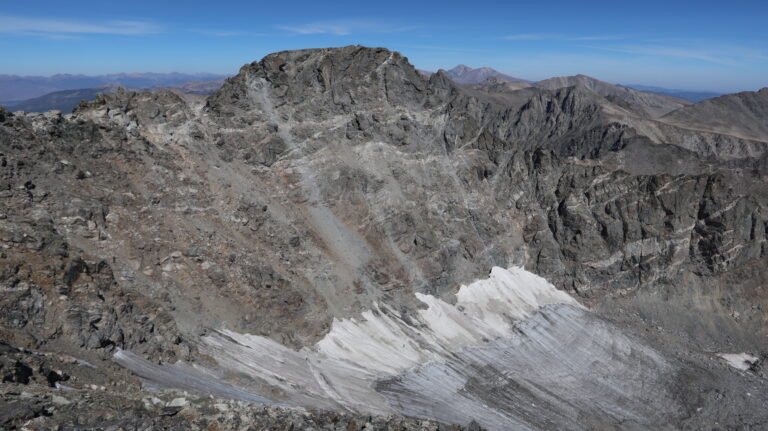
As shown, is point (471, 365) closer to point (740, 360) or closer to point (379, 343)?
point (379, 343)

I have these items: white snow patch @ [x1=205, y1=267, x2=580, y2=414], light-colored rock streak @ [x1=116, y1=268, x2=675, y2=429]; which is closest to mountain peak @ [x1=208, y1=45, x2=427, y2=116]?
white snow patch @ [x1=205, y1=267, x2=580, y2=414]

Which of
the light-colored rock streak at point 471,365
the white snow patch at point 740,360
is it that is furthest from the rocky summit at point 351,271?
the white snow patch at point 740,360

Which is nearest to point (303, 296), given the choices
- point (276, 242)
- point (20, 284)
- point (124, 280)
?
point (276, 242)

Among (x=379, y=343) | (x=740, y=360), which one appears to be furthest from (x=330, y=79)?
(x=740, y=360)

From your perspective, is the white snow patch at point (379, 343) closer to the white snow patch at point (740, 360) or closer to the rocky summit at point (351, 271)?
the rocky summit at point (351, 271)

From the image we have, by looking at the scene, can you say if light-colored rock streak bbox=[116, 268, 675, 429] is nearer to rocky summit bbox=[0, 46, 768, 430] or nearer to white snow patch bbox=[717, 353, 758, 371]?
rocky summit bbox=[0, 46, 768, 430]

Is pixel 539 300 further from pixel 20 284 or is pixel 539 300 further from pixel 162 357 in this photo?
pixel 20 284

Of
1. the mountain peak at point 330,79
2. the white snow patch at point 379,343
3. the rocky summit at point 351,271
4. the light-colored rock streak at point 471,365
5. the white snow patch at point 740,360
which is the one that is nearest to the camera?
the rocky summit at point 351,271
